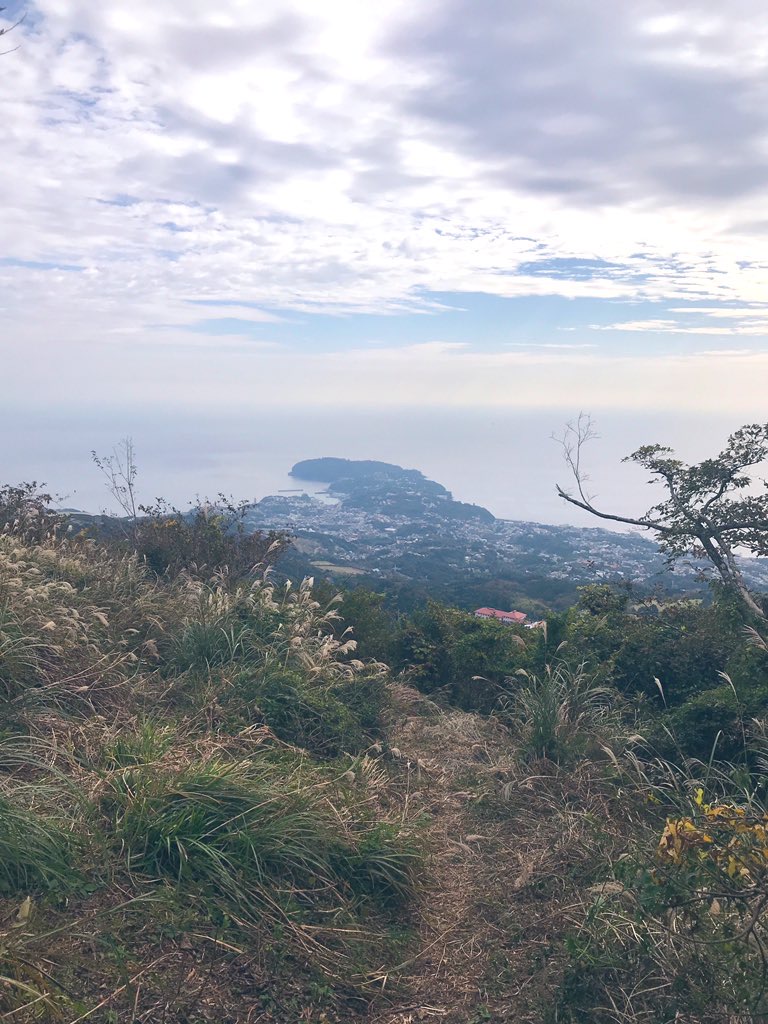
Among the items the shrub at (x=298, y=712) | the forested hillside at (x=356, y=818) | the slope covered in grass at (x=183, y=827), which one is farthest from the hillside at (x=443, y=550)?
the slope covered in grass at (x=183, y=827)

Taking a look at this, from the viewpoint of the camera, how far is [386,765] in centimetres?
554

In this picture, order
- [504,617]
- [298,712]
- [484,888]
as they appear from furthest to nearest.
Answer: [504,617]
[298,712]
[484,888]

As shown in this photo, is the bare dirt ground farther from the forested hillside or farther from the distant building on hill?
the distant building on hill

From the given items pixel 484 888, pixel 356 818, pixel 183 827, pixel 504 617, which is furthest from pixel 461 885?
pixel 504 617

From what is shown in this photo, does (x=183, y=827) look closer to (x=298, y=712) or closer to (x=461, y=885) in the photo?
(x=461, y=885)

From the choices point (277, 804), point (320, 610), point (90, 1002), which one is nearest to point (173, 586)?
point (320, 610)

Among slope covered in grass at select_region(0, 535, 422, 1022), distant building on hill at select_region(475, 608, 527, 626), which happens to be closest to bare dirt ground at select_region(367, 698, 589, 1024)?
slope covered in grass at select_region(0, 535, 422, 1022)

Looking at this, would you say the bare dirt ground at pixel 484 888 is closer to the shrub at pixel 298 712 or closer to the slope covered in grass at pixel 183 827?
the slope covered in grass at pixel 183 827

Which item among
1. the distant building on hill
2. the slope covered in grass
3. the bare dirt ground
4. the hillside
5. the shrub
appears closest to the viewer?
the slope covered in grass

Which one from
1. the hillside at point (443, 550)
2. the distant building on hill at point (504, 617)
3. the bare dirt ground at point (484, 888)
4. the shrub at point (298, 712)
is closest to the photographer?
the bare dirt ground at point (484, 888)

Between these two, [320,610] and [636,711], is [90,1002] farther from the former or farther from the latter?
→ [320,610]

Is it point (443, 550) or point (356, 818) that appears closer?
point (356, 818)

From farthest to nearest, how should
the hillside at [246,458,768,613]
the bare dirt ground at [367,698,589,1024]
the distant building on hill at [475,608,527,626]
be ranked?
the hillside at [246,458,768,613] → the distant building on hill at [475,608,527,626] → the bare dirt ground at [367,698,589,1024]

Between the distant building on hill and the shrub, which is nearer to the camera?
the shrub
